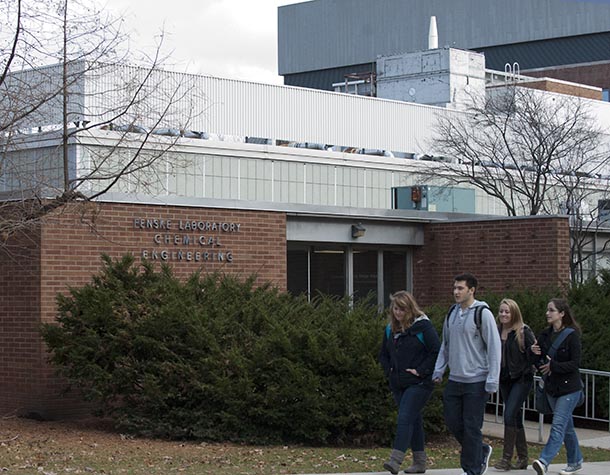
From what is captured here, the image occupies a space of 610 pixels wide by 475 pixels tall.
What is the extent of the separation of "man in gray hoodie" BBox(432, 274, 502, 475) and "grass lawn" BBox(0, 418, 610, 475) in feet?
6.14

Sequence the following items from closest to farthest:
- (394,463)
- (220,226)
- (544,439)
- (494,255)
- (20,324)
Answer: (394,463) → (544,439) → (20,324) → (220,226) → (494,255)

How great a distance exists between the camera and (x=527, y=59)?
69812 millimetres

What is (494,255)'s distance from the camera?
23.4 m

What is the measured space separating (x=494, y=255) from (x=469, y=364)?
13.0 meters

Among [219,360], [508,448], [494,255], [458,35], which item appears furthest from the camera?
[458,35]

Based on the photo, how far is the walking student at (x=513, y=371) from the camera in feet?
39.6

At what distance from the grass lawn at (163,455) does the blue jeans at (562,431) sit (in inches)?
59.3

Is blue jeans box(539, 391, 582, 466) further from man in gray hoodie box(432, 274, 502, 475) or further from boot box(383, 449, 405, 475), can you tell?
boot box(383, 449, 405, 475)

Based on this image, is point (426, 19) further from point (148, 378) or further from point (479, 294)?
point (148, 378)

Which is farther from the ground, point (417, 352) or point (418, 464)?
point (417, 352)

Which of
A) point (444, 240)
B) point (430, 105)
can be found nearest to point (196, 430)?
point (444, 240)

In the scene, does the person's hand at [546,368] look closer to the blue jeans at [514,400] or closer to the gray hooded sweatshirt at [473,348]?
the blue jeans at [514,400]

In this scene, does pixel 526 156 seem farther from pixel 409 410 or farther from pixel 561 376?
pixel 409 410

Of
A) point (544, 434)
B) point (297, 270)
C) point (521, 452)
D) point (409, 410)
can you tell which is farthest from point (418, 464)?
point (297, 270)
